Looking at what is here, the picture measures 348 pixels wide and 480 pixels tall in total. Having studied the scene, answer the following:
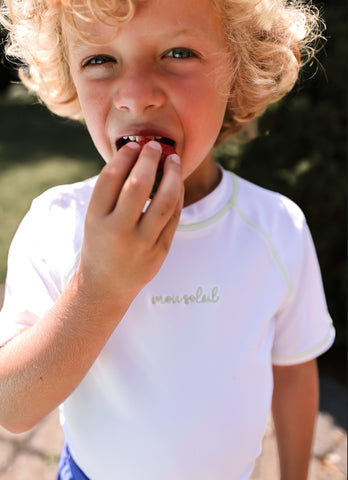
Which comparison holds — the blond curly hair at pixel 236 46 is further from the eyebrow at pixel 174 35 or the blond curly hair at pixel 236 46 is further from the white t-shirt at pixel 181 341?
the white t-shirt at pixel 181 341

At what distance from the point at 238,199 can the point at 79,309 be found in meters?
0.67

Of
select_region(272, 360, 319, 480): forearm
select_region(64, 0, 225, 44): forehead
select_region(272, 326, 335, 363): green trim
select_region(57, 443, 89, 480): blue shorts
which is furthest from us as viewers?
select_region(272, 360, 319, 480): forearm

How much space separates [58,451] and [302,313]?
6.64 ft

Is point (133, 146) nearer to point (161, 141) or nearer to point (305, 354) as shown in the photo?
point (161, 141)

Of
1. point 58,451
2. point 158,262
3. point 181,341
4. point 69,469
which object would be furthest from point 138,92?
point 58,451

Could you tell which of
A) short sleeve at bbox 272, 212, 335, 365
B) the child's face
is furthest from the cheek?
short sleeve at bbox 272, 212, 335, 365

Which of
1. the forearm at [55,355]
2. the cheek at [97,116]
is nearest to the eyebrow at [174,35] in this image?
the cheek at [97,116]

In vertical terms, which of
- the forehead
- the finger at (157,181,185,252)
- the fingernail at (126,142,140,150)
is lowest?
the finger at (157,181,185,252)

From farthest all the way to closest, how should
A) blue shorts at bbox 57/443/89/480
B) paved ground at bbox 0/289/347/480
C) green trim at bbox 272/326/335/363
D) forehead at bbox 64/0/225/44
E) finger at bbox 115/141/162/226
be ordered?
1. paved ground at bbox 0/289/347/480
2. green trim at bbox 272/326/335/363
3. blue shorts at bbox 57/443/89/480
4. forehead at bbox 64/0/225/44
5. finger at bbox 115/141/162/226

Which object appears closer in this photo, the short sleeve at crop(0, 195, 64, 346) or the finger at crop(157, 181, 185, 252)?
the finger at crop(157, 181, 185, 252)

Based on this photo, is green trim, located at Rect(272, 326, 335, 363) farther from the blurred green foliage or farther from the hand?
the blurred green foliage

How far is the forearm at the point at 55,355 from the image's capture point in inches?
43.9

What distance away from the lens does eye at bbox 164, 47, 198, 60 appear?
1281 mm

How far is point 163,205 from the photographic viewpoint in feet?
3.65
